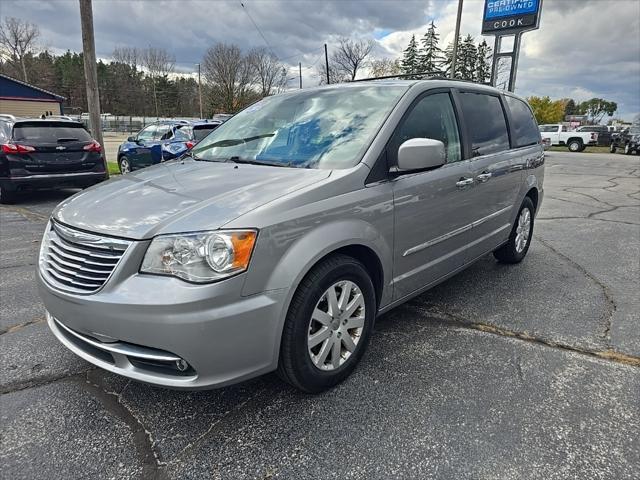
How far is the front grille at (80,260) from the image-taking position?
6.79 ft

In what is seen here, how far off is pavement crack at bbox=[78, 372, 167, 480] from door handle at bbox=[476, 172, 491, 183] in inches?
115

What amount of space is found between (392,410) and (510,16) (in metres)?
22.0

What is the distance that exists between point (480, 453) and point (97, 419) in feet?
6.27

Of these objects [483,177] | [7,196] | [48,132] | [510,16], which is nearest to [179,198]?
[483,177]

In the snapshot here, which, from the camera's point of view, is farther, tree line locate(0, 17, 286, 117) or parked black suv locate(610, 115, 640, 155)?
tree line locate(0, 17, 286, 117)

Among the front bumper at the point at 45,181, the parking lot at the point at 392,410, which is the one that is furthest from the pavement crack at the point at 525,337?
the front bumper at the point at 45,181

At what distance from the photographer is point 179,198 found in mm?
2309

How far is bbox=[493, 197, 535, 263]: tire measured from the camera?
15.4 feet

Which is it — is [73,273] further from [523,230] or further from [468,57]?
[468,57]

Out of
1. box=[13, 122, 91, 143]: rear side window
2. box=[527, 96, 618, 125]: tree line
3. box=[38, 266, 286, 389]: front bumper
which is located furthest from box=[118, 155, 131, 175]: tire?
box=[527, 96, 618, 125]: tree line

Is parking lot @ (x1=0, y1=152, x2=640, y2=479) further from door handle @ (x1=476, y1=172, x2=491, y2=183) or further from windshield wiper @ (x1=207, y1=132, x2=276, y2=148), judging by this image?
windshield wiper @ (x1=207, y1=132, x2=276, y2=148)

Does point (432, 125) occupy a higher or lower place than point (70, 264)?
higher

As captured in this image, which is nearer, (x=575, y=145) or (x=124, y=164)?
(x=124, y=164)

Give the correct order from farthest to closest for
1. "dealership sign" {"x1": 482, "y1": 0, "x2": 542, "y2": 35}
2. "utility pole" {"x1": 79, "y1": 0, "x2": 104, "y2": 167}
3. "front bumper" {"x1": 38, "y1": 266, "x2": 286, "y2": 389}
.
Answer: "dealership sign" {"x1": 482, "y1": 0, "x2": 542, "y2": 35} → "utility pole" {"x1": 79, "y1": 0, "x2": 104, "y2": 167} → "front bumper" {"x1": 38, "y1": 266, "x2": 286, "y2": 389}
